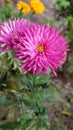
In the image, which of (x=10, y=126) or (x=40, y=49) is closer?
(x=40, y=49)

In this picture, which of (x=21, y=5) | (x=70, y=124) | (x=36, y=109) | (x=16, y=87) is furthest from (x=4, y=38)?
(x=21, y=5)

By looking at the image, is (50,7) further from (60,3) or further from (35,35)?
(35,35)

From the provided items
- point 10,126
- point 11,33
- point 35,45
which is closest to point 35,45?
point 35,45

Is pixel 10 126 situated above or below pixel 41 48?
below

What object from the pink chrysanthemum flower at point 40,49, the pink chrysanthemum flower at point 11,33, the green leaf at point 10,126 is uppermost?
the pink chrysanthemum flower at point 11,33

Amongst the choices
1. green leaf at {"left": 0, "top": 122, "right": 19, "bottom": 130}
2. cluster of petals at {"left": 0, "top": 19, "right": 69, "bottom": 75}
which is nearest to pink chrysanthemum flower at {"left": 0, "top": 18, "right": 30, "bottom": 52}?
cluster of petals at {"left": 0, "top": 19, "right": 69, "bottom": 75}

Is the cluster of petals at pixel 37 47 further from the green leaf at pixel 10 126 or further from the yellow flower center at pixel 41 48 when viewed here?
the green leaf at pixel 10 126

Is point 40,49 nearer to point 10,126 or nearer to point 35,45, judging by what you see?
point 35,45

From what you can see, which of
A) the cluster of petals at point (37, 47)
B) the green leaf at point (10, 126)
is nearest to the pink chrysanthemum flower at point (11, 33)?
the cluster of petals at point (37, 47)
